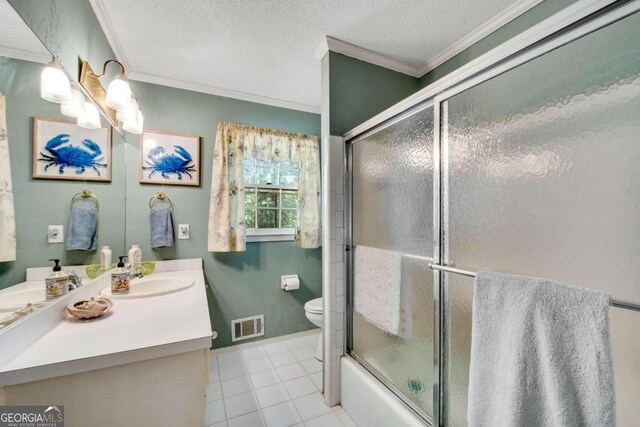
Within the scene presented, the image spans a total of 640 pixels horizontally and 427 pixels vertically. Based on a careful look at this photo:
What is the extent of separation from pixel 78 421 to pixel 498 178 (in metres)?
1.59

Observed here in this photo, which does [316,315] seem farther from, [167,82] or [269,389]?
[167,82]

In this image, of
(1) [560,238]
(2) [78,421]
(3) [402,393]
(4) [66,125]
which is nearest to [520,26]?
(1) [560,238]

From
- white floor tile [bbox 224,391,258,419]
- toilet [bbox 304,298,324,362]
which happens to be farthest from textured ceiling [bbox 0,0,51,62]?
toilet [bbox 304,298,324,362]

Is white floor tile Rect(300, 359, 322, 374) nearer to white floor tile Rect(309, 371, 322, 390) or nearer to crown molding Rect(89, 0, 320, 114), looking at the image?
white floor tile Rect(309, 371, 322, 390)

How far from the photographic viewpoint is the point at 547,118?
81cm

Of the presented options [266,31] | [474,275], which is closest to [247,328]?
[474,275]

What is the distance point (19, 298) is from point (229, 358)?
1.65 metres

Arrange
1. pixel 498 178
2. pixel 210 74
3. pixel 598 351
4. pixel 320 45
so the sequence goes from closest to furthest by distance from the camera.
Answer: pixel 598 351
pixel 498 178
pixel 320 45
pixel 210 74

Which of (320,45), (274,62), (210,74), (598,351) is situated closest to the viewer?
(598,351)

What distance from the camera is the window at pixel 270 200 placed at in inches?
95.3

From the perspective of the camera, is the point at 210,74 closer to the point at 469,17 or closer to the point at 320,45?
the point at 320,45

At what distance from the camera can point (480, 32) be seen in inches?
63.1

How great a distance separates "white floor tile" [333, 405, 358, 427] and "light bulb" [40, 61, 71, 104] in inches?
84.5

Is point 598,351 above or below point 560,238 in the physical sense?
below
